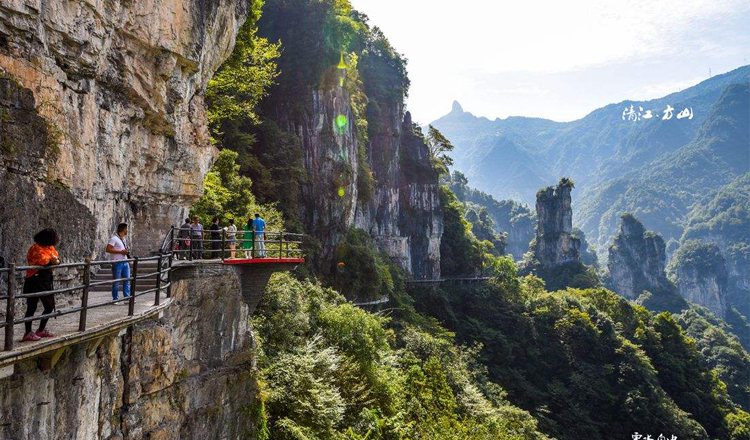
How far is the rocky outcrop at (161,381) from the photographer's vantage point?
19.4 feet

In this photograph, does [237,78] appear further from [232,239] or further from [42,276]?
[42,276]

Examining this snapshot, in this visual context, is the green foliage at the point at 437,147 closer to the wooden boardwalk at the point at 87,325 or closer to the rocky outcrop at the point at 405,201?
the rocky outcrop at the point at 405,201

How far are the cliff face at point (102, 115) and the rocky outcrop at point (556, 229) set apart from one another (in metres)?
104

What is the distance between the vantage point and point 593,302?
66.6 metres

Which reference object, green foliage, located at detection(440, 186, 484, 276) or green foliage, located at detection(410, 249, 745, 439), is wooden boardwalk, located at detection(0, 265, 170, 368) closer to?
green foliage, located at detection(410, 249, 745, 439)

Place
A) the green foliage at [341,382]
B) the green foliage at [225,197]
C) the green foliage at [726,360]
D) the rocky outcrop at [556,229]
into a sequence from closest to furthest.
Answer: the green foliage at [341,382]
the green foliage at [225,197]
the green foliage at [726,360]
the rocky outcrop at [556,229]

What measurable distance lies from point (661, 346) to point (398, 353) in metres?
43.4

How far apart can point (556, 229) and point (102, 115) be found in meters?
110

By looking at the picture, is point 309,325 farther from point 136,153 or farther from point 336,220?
point 336,220

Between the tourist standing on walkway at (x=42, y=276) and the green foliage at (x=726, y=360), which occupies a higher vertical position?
the tourist standing on walkway at (x=42, y=276)

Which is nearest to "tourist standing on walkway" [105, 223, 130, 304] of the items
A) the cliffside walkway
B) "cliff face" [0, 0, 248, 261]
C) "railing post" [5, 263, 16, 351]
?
the cliffside walkway

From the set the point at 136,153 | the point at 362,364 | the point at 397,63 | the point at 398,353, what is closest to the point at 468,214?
the point at 397,63

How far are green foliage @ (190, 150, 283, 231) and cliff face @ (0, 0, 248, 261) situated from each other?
402 centimetres

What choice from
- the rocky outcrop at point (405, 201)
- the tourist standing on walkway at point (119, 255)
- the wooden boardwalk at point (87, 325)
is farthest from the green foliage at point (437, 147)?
Answer: the wooden boardwalk at point (87, 325)
